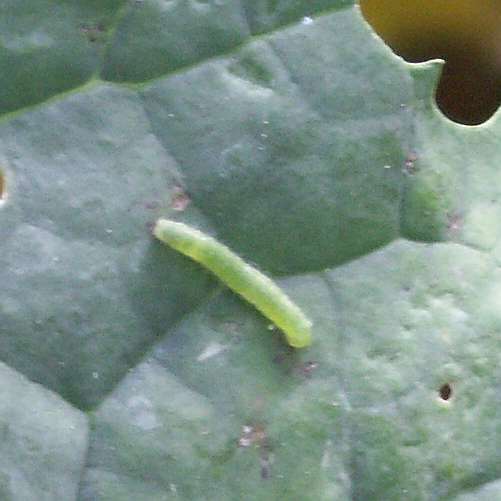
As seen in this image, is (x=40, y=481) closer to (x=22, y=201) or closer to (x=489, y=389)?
(x=22, y=201)

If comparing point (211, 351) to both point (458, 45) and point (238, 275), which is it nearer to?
point (238, 275)

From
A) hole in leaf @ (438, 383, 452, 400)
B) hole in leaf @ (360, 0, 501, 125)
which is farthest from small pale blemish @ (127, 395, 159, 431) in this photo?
hole in leaf @ (360, 0, 501, 125)

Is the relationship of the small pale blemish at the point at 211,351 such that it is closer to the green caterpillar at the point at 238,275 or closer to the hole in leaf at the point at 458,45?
the green caterpillar at the point at 238,275

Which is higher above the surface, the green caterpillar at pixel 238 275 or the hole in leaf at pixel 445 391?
the green caterpillar at pixel 238 275

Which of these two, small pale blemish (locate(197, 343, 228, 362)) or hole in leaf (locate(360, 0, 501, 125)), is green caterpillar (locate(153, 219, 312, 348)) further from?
hole in leaf (locate(360, 0, 501, 125))

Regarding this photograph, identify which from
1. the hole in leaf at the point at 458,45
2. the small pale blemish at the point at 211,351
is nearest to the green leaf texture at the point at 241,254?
the small pale blemish at the point at 211,351

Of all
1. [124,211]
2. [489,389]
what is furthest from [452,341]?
[124,211]
